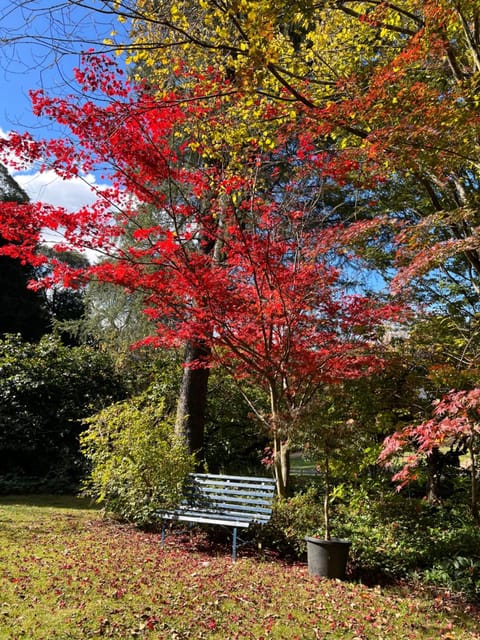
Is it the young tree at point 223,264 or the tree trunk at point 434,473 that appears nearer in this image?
the young tree at point 223,264

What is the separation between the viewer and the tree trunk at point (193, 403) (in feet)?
24.5

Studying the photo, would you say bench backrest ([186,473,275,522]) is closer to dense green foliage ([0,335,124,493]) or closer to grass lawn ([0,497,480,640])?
grass lawn ([0,497,480,640])

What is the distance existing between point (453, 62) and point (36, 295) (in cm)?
1914

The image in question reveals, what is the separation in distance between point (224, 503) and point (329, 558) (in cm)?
146

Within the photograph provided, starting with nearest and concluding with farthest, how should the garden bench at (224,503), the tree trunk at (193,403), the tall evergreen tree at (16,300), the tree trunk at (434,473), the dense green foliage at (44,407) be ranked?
the garden bench at (224,503) → the tree trunk at (434,473) → the tree trunk at (193,403) → the dense green foliage at (44,407) → the tall evergreen tree at (16,300)

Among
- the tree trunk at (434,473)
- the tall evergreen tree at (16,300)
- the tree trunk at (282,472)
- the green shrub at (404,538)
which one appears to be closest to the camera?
the green shrub at (404,538)

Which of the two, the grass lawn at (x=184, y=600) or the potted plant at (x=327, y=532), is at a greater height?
the potted plant at (x=327, y=532)

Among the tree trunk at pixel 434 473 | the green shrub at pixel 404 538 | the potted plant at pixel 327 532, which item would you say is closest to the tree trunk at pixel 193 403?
the green shrub at pixel 404 538

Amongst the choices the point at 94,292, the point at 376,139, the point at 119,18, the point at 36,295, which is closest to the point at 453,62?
the point at 376,139

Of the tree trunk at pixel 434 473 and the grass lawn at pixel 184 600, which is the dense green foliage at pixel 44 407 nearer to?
the grass lawn at pixel 184 600

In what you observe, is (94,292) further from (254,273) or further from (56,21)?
(56,21)

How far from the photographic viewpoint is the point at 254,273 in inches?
211

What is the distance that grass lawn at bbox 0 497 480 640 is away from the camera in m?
3.16

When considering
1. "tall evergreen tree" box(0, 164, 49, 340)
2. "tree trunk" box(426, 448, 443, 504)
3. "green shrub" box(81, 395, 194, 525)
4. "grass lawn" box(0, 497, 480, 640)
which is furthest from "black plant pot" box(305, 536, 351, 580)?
"tall evergreen tree" box(0, 164, 49, 340)
